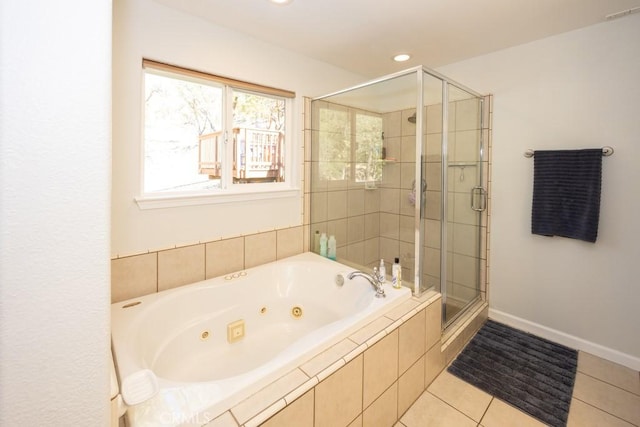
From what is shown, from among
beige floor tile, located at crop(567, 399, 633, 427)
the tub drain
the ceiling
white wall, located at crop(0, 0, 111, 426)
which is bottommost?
beige floor tile, located at crop(567, 399, 633, 427)

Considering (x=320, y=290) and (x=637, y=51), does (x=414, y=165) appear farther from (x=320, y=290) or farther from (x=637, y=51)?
(x=637, y=51)

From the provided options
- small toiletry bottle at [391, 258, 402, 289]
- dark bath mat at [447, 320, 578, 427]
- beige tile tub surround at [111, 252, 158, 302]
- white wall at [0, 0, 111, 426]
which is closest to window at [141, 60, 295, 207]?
beige tile tub surround at [111, 252, 158, 302]

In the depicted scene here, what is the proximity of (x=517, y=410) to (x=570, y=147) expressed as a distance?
1.82m

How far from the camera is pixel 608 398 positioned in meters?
1.72

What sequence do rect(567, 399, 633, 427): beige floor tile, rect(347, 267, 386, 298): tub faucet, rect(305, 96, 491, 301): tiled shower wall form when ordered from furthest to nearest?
rect(305, 96, 491, 301): tiled shower wall < rect(347, 267, 386, 298): tub faucet < rect(567, 399, 633, 427): beige floor tile

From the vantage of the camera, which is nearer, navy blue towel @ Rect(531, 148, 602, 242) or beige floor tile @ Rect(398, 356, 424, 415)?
beige floor tile @ Rect(398, 356, 424, 415)

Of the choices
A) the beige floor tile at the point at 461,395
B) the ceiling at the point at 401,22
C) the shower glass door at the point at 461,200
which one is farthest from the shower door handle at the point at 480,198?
the beige floor tile at the point at 461,395

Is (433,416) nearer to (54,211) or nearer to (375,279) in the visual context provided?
(375,279)

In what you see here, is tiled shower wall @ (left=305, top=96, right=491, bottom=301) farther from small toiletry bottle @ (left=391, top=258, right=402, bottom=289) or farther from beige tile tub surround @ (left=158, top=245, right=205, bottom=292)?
beige tile tub surround @ (left=158, top=245, right=205, bottom=292)

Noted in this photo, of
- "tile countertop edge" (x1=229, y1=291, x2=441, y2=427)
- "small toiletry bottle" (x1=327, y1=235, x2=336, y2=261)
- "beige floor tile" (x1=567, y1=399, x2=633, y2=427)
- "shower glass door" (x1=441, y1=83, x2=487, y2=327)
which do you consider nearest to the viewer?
"tile countertop edge" (x1=229, y1=291, x2=441, y2=427)

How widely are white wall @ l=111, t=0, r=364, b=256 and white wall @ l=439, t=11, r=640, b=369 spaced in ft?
6.15

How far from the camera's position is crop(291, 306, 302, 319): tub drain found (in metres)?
2.18

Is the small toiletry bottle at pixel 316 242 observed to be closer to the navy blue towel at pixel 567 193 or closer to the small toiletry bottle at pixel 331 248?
the small toiletry bottle at pixel 331 248

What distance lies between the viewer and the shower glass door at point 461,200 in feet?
7.05
